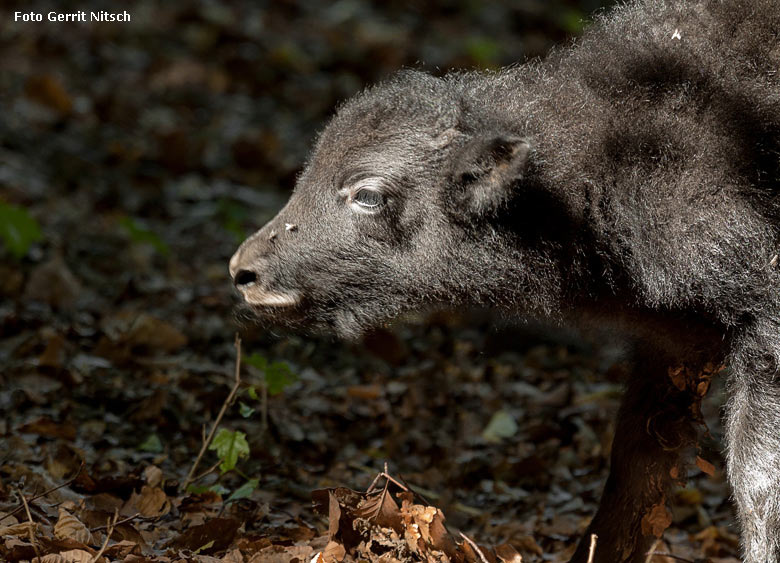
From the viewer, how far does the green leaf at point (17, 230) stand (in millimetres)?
6418

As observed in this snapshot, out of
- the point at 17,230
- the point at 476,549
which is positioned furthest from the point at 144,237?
the point at 476,549

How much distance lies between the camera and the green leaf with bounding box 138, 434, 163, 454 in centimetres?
489

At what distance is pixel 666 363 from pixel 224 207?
454cm

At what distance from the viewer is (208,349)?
610 cm

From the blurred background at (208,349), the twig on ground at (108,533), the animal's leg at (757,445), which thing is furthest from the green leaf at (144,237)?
the animal's leg at (757,445)

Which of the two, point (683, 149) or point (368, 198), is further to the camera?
point (368, 198)

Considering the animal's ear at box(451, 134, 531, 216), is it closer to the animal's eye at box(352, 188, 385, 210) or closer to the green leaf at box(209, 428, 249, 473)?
the animal's eye at box(352, 188, 385, 210)

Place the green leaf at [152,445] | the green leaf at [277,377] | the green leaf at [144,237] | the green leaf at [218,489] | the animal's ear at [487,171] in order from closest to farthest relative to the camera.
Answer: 1. the animal's ear at [487,171]
2. the green leaf at [218,489]
3. the green leaf at [277,377]
4. the green leaf at [152,445]
5. the green leaf at [144,237]

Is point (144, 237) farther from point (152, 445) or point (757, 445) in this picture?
point (757, 445)

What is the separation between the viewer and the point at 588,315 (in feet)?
13.1

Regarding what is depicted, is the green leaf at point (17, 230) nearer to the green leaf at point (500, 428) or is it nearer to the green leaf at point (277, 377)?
the green leaf at point (277, 377)

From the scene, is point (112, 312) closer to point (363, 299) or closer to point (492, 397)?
point (492, 397)

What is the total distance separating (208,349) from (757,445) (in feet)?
11.3

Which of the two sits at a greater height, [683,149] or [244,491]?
[683,149]
